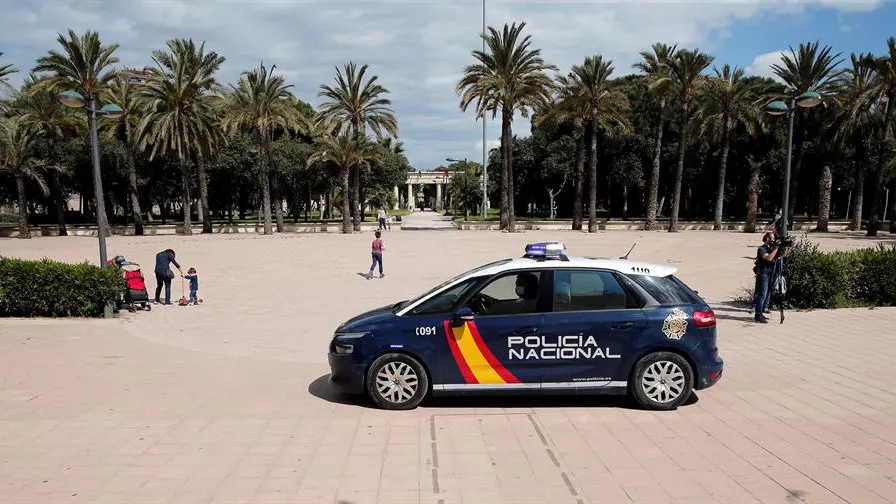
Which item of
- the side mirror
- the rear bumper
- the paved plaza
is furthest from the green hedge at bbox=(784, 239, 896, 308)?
the side mirror

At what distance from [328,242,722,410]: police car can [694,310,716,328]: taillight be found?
0.04ft

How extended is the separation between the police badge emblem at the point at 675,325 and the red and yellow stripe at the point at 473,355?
1627 mm

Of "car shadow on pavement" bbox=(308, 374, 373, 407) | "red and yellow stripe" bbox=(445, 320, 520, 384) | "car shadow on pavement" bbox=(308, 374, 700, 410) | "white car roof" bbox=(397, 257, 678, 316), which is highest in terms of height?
"white car roof" bbox=(397, 257, 678, 316)

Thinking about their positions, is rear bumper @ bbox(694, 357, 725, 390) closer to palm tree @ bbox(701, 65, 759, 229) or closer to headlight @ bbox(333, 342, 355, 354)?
headlight @ bbox(333, 342, 355, 354)

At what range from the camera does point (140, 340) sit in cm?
1024

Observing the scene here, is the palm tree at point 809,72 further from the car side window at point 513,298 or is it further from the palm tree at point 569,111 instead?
the car side window at point 513,298

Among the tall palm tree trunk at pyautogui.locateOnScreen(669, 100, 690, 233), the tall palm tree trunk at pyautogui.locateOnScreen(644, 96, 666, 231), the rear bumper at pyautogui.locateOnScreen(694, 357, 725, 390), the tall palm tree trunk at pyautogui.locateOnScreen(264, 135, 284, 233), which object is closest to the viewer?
the rear bumper at pyautogui.locateOnScreen(694, 357, 725, 390)

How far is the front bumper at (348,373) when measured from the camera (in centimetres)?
630

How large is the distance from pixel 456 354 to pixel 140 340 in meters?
6.78

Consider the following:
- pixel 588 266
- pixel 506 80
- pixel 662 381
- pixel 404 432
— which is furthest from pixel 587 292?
pixel 506 80

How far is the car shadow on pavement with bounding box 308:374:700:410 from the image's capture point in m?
6.48

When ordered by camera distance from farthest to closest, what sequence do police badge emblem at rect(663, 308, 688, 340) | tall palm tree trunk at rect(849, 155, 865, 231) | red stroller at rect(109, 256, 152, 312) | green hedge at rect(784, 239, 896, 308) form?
tall palm tree trunk at rect(849, 155, 865, 231) < red stroller at rect(109, 256, 152, 312) < green hedge at rect(784, 239, 896, 308) < police badge emblem at rect(663, 308, 688, 340)

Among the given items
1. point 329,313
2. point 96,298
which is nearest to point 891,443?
point 329,313

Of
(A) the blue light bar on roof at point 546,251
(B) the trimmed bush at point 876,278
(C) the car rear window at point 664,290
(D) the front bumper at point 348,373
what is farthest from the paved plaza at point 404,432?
(B) the trimmed bush at point 876,278
